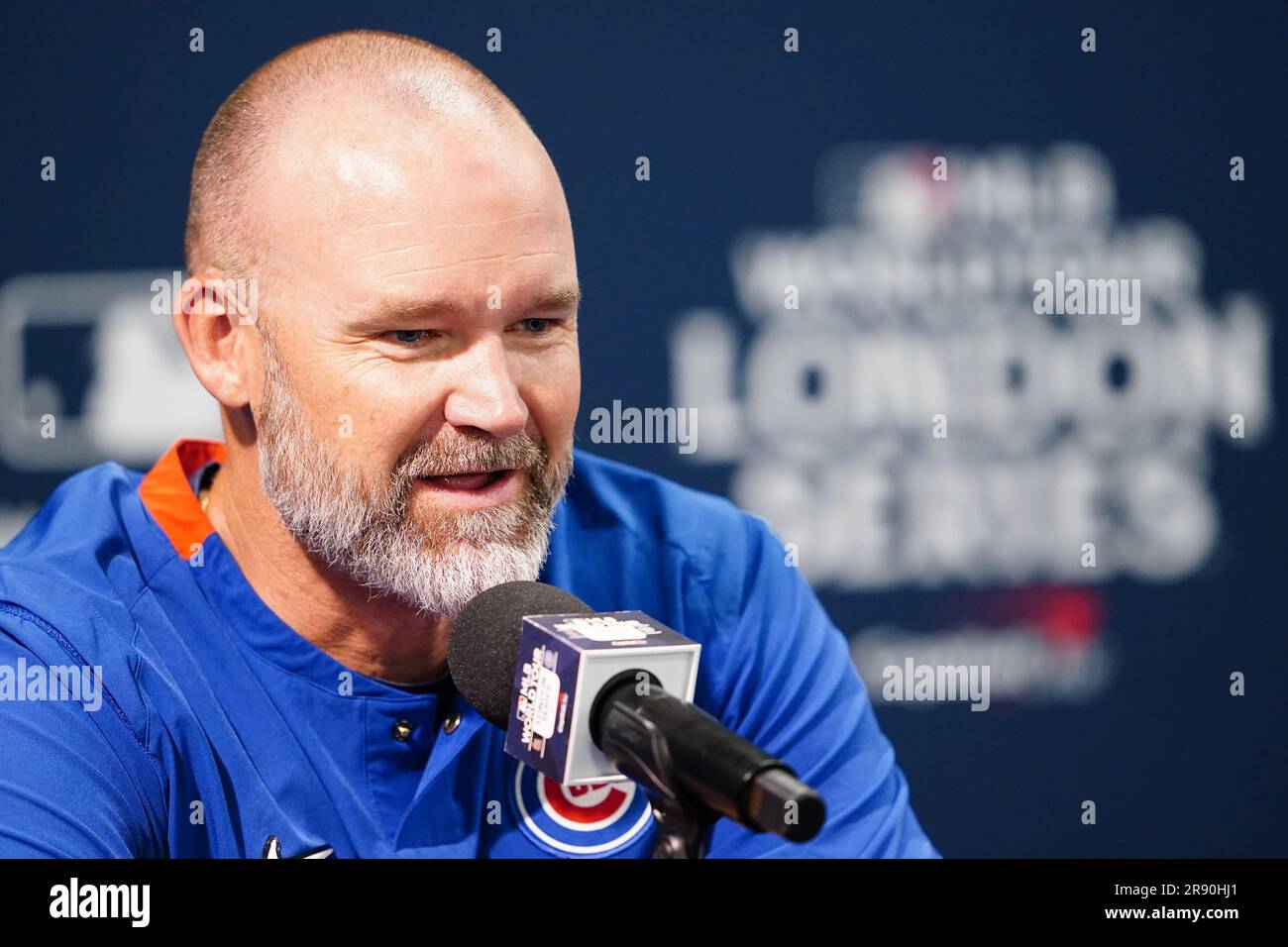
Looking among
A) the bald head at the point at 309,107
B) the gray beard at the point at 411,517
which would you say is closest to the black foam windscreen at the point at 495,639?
the gray beard at the point at 411,517

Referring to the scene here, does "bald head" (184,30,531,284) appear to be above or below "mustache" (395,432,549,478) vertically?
above

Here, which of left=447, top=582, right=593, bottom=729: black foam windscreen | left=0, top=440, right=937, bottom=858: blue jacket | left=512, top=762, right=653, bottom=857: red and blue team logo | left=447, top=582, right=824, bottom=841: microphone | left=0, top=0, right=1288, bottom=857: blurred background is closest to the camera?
left=447, top=582, right=824, bottom=841: microphone

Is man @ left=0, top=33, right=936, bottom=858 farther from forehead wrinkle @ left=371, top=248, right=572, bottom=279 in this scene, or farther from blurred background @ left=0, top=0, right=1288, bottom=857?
blurred background @ left=0, top=0, right=1288, bottom=857

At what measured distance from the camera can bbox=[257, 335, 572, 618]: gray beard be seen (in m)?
1.33

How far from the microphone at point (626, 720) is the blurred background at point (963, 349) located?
1.00 meters

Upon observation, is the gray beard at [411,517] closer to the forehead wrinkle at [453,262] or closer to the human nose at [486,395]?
the human nose at [486,395]

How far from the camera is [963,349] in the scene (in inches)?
78.6

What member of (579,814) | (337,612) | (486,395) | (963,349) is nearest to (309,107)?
(486,395)

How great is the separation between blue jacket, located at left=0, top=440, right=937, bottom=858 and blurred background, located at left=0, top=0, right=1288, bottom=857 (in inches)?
14.2

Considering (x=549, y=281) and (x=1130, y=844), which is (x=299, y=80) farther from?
(x=1130, y=844)

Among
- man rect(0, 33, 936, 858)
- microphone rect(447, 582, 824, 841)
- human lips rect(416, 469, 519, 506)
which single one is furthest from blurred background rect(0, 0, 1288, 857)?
microphone rect(447, 582, 824, 841)
